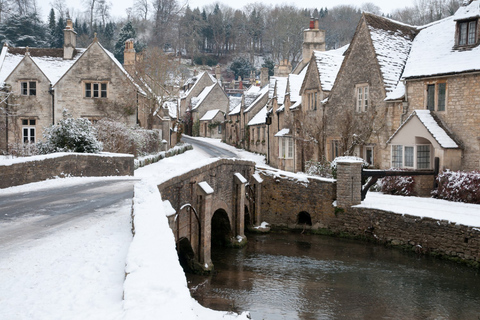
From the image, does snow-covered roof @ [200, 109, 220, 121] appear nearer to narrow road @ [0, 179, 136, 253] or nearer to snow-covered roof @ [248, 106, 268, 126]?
snow-covered roof @ [248, 106, 268, 126]

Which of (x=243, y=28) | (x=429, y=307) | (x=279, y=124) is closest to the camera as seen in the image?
(x=429, y=307)

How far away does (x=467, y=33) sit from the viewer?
75.1 feet

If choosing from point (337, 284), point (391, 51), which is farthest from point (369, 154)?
point (337, 284)

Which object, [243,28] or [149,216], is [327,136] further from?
[243,28]

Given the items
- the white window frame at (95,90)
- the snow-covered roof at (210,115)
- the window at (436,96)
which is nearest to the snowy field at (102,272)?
the window at (436,96)

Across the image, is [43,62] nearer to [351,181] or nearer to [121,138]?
[121,138]

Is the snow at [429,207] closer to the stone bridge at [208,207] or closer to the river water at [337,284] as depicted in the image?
the river water at [337,284]

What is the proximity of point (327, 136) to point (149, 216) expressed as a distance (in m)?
22.9

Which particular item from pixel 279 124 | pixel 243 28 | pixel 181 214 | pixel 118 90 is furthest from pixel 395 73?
pixel 243 28

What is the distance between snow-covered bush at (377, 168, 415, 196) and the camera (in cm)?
2288

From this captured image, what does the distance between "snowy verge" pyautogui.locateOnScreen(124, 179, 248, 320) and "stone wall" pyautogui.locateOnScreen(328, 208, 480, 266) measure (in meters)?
13.2

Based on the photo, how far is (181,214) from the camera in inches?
572

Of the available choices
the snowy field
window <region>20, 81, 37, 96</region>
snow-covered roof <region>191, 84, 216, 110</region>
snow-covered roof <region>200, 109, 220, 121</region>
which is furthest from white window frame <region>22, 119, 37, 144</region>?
snow-covered roof <region>191, 84, 216, 110</region>

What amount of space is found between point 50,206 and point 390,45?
70.9 feet
